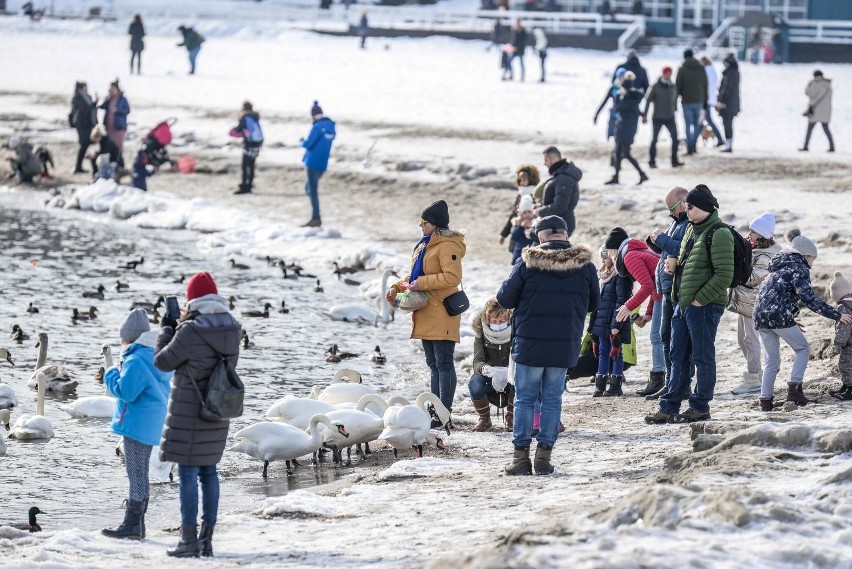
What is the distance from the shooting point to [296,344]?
15797 millimetres

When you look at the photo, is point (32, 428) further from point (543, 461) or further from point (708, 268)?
point (708, 268)

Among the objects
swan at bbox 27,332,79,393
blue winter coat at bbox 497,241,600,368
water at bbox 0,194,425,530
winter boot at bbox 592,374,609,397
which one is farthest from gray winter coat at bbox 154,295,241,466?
swan at bbox 27,332,79,393

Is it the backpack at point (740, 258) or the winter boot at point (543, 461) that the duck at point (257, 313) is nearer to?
the backpack at point (740, 258)

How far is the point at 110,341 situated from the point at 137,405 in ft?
25.7

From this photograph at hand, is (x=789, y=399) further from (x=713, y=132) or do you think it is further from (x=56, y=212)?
(x=56, y=212)

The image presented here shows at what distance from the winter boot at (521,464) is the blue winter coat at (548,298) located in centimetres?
60

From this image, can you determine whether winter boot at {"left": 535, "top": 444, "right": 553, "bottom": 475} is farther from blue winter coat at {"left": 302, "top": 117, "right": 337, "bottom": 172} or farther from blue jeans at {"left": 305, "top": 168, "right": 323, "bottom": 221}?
blue jeans at {"left": 305, "top": 168, "right": 323, "bottom": 221}

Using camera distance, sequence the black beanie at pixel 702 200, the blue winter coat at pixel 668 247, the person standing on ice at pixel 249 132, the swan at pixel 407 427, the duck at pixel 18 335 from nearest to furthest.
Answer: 1. the black beanie at pixel 702 200
2. the swan at pixel 407 427
3. the blue winter coat at pixel 668 247
4. the duck at pixel 18 335
5. the person standing on ice at pixel 249 132

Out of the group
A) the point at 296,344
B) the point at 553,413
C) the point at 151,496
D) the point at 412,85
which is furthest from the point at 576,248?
the point at 412,85

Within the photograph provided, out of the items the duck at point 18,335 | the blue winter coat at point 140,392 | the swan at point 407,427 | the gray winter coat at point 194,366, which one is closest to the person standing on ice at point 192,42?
the duck at point 18,335

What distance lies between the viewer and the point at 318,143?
21.3 meters

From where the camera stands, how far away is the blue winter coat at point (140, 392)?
815cm

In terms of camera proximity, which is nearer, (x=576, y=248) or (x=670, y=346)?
(x=576, y=248)

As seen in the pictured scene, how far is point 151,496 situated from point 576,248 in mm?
3426
